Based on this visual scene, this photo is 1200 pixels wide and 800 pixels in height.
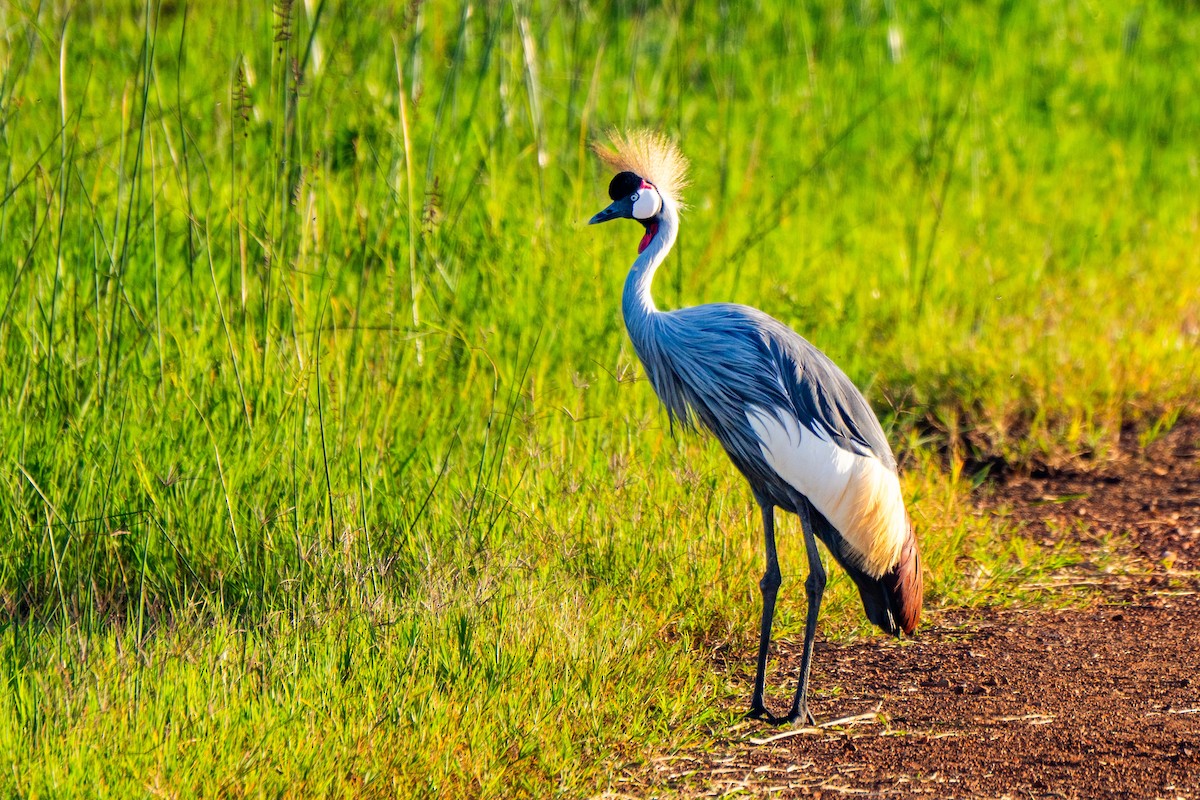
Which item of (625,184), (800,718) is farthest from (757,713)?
(625,184)

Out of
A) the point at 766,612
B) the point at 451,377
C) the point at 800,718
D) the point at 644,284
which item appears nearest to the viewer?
the point at 800,718

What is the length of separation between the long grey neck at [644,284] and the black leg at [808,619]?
0.60 meters

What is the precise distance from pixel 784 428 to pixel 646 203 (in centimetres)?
69

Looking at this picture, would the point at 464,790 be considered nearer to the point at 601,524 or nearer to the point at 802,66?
the point at 601,524

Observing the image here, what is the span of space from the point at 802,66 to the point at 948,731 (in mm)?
5146

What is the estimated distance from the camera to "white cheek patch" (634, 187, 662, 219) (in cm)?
345

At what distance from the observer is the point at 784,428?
3.25m

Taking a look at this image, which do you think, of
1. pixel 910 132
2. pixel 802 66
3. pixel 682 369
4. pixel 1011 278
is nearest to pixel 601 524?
Result: pixel 682 369

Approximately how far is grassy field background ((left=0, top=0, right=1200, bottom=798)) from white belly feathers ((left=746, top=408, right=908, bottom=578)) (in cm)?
44

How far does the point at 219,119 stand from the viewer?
5.75 m

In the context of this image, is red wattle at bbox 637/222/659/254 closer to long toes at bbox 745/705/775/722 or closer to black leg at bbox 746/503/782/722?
black leg at bbox 746/503/782/722

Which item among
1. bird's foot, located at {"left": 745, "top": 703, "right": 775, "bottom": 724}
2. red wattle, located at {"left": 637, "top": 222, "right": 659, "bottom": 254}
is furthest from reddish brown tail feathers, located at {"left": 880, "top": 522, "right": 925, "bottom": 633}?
red wattle, located at {"left": 637, "top": 222, "right": 659, "bottom": 254}

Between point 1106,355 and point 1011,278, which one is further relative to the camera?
point 1011,278

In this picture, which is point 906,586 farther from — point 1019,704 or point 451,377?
point 451,377
